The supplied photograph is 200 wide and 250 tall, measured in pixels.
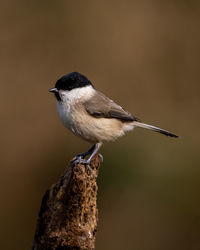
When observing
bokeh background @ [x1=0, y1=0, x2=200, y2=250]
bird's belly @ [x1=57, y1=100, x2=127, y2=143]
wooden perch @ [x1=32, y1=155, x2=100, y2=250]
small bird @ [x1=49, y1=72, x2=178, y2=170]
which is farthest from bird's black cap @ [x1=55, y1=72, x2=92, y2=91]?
bokeh background @ [x1=0, y1=0, x2=200, y2=250]

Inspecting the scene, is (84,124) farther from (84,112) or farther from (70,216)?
(70,216)

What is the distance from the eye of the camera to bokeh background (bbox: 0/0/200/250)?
5.73 meters

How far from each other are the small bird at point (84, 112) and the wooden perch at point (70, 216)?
3.02 ft

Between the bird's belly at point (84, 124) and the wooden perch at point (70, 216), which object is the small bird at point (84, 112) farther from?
the wooden perch at point (70, 216)

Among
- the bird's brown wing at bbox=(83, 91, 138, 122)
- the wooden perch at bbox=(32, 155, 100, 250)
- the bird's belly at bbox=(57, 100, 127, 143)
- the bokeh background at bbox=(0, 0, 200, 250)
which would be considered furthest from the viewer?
the bokeh background at bbox=(0, 0, 200, 250)

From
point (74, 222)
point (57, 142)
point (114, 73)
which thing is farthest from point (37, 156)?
point (74, 222)

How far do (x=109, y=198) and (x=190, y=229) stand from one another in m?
1.25

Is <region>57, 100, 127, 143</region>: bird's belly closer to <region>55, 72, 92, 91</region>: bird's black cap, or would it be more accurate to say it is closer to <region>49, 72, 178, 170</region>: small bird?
<region>49, 72, 178, 170</region>: small bird

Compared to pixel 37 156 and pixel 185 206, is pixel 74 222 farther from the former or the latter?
pixel 37 156

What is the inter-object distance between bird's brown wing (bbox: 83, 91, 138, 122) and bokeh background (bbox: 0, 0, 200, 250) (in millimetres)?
1310

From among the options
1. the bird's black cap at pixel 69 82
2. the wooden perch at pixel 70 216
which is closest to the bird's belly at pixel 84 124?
the bird's black cap at pixel 69 82

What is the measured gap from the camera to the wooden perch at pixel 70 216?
2.81 metres

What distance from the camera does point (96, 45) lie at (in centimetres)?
737

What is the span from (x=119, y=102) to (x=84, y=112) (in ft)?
9.00
